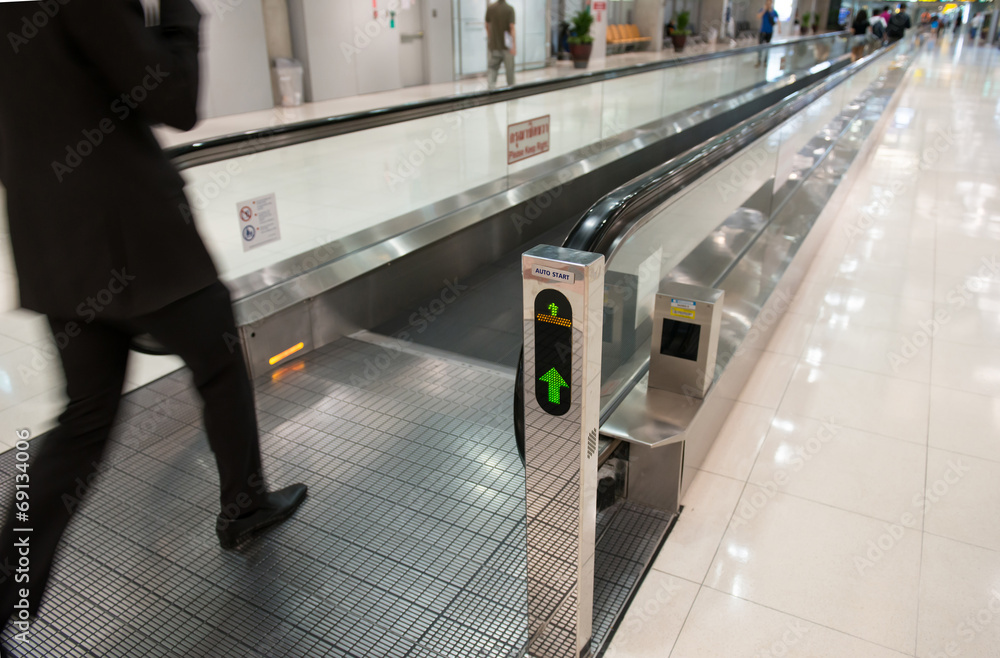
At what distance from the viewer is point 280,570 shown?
6.51 ft

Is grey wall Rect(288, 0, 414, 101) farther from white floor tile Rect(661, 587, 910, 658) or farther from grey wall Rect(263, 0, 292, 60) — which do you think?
white floor tile Rect(661, 587, 910, 658)

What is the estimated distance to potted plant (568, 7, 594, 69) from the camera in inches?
691

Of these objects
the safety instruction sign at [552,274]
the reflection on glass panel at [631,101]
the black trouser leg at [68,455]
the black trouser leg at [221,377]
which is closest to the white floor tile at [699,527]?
the safety instruction sign at [552,274]

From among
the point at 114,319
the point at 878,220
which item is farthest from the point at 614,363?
the point at 878,220

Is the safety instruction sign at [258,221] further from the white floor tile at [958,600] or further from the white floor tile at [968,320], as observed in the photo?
the white floor tile at [968,320]

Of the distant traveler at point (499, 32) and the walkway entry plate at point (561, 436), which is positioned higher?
the distant traveler at point (499, 32)

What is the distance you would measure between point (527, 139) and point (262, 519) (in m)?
3.96

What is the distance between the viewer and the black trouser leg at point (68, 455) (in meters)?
1.58

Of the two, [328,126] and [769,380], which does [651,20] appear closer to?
[328,126]

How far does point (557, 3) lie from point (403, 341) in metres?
18.1

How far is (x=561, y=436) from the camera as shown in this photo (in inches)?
59.1

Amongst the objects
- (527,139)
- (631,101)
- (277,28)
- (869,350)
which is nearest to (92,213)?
(869,350)

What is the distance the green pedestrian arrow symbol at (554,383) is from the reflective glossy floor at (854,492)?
2.39 feet

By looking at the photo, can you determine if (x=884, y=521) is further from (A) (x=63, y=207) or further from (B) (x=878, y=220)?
(B) (x=878, y=220)
